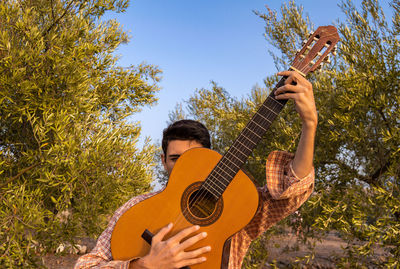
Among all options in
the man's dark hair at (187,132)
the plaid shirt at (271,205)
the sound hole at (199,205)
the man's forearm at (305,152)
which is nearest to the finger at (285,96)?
the man's forearm at (305,152)

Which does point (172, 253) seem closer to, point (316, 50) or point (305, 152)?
point (305, 152)

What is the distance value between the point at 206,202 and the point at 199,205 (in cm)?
5

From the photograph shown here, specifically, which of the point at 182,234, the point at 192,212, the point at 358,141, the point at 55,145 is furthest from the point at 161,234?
the point at 358,141

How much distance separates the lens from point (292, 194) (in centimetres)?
191

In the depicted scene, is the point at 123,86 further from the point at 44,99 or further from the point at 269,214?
the point at 269,214

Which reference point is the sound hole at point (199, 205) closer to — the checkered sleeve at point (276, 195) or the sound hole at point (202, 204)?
the sound hole at point (202, 204)

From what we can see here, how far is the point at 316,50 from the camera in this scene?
6.92ft

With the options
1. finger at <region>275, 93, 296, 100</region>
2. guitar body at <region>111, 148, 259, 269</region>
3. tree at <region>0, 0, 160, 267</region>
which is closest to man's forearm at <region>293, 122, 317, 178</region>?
finger at <region>275, 93, 296, 100</region>

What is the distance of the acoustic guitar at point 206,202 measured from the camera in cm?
184

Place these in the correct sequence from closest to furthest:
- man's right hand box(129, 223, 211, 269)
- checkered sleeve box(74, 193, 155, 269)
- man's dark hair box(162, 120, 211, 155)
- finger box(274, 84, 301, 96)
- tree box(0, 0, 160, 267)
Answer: man's right hand box(129, 223, 211, 269)
finger box(274, 84, 301, 96)
checkered sleeve box(74, 193, 155, 269)
man's dark hair box(162, 120, 211, 155)
tree box(0, 0, 160, 267)

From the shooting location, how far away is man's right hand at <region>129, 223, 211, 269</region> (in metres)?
1.73

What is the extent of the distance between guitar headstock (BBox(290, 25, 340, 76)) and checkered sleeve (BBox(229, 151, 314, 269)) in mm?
560

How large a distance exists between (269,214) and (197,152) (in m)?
0.62

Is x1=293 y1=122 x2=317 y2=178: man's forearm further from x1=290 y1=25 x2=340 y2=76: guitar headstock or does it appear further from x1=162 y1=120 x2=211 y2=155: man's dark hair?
x1=162 y1=120 x2=211 y2=155: man's dark hair
